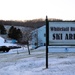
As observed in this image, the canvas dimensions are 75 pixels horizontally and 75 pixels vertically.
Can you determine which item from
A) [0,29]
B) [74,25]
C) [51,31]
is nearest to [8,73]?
[51,31]

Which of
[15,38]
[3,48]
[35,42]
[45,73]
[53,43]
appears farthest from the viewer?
[15,38]

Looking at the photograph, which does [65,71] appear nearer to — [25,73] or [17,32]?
[25,73]

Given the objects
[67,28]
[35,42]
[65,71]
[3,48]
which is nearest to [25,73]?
[65,71]

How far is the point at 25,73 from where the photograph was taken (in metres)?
14.1

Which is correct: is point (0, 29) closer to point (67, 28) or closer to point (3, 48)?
point (3, 48)

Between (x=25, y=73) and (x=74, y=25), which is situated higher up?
(x=74, y=25)

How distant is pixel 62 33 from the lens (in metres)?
17.0

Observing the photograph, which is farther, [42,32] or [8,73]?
[42,32]

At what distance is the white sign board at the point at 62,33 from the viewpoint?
17.0 m

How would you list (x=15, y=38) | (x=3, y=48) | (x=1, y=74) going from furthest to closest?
(x=15, y=38) < (x=3, y=48) < (x=1, y=74)

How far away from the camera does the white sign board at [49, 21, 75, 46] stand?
17.0 m

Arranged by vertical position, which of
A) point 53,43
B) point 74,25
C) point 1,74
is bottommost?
point 1,74

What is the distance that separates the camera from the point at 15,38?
394ft

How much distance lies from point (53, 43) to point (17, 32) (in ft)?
342
